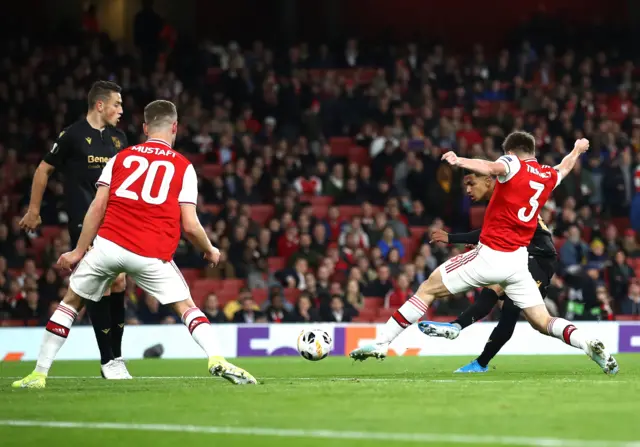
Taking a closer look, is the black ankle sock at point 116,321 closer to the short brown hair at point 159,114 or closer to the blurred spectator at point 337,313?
the short brown hair at point 159,114

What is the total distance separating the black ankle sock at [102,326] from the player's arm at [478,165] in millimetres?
3403

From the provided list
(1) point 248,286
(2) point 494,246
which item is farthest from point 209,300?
(2) point 494,246

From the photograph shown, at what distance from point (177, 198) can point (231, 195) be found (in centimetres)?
1291

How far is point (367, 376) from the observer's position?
1093 cm

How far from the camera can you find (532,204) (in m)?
10.4

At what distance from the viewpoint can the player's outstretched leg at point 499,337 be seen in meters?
11.4

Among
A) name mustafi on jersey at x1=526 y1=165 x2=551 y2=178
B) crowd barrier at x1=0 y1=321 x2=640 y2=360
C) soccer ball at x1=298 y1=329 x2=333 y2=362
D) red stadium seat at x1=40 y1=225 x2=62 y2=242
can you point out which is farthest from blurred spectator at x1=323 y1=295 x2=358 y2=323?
name mustafi on jersey at x1=526 y1=165 x2=551 y2=178

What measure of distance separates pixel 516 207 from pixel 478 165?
1.06 meters

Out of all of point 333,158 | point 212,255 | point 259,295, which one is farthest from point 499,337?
point 333,158

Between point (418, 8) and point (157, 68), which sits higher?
point (418, 8)

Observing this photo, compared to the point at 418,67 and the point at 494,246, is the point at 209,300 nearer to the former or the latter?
the point at 494,246

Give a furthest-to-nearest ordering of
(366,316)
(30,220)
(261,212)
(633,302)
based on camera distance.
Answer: (261,212) < (633,302) < (366,316) < (30,220)

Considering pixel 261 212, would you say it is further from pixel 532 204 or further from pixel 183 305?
pixel 183 305

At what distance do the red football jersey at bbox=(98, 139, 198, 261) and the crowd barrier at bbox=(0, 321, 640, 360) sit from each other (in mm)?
8468
